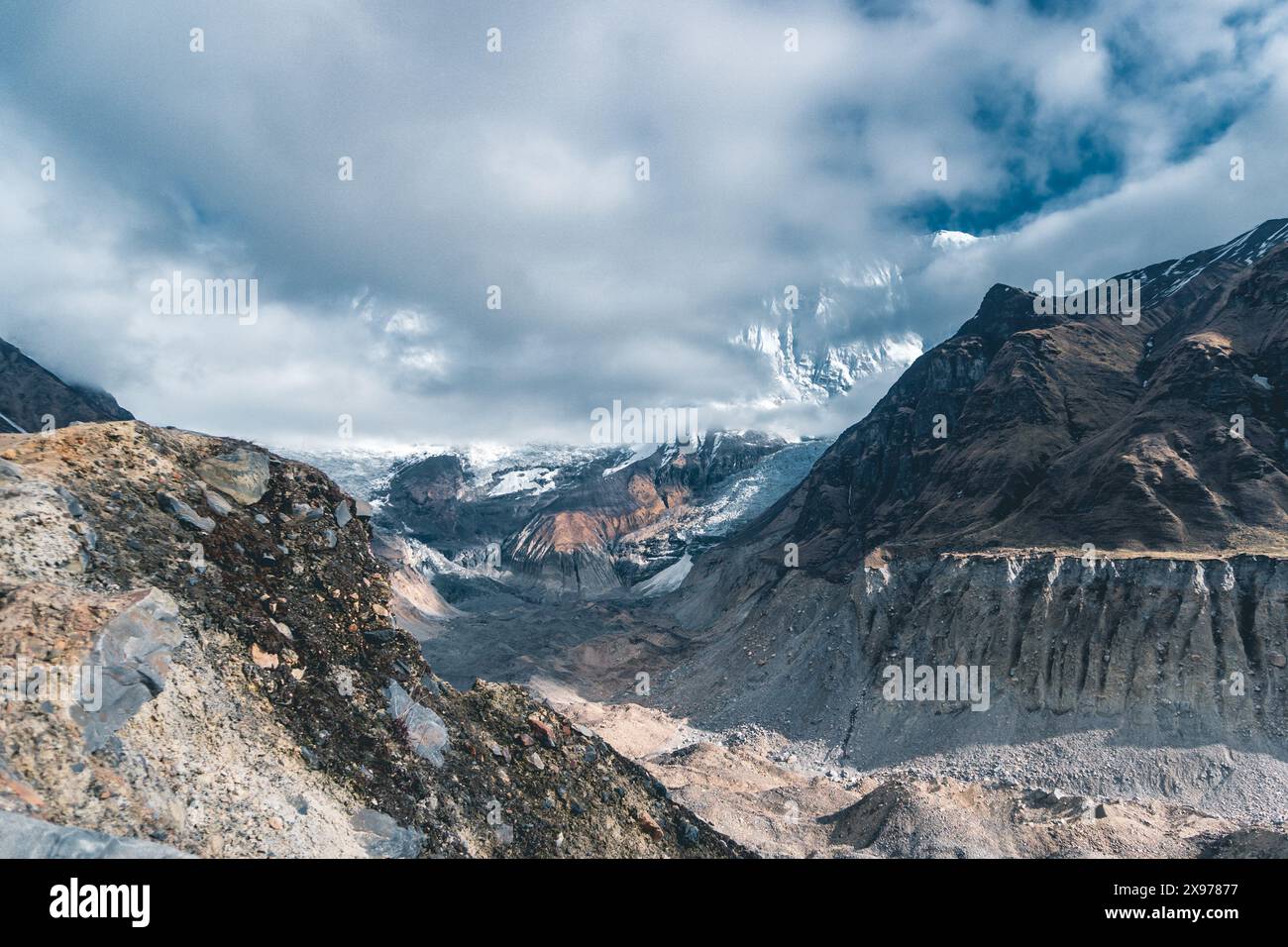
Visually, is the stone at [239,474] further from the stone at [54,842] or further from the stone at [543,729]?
the stone at [54,842]

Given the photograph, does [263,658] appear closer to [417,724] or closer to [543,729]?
[417,724]

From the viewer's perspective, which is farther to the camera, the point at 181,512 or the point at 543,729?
the point at 543,729

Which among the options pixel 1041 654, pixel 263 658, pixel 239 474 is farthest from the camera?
pixel 1041 654

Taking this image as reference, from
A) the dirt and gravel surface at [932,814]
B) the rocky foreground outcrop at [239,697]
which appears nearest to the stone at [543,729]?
the rocky foreground outcrop at [239,697]

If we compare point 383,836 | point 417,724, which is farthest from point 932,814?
point 383,836

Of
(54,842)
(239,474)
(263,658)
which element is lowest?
(54,842)
